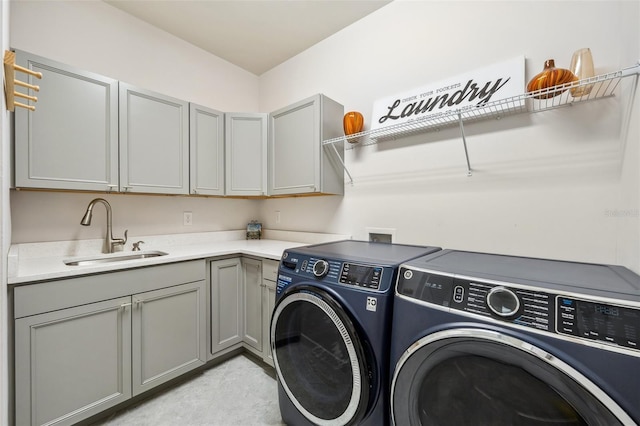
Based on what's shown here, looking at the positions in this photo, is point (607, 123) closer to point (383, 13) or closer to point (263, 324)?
point (383, 13)

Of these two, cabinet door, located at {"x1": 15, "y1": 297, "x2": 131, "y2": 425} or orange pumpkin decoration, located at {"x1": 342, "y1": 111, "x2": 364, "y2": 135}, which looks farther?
orange pumpkin decoration, located at {"x1": 342, "y1": 111, "x2": 364, "y2": 135}

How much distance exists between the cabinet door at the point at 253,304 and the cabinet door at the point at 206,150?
736 mm

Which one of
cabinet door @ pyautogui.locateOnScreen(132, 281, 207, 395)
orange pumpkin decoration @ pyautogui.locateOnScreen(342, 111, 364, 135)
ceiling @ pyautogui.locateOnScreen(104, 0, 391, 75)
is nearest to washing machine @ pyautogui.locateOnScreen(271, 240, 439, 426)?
cabinet door @ pyautogui.locateOnScreen(132, 281, 207, 395)

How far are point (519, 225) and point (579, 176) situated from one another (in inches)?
13.3

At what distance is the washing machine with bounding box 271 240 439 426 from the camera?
104 cm

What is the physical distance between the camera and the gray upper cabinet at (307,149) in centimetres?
206

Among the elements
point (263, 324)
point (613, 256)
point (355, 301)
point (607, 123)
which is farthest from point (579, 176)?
point (263, 324)

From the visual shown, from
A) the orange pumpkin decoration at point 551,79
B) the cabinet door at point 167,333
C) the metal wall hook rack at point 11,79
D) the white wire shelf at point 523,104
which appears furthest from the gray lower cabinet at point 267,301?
the orange pumpkin decoration at point 551,79

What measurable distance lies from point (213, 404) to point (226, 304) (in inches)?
24.8

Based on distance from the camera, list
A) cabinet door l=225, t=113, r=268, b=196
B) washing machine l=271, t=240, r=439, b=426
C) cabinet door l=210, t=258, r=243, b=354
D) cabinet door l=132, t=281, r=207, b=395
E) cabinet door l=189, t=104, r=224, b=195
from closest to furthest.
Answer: washing machine l=271, t=240, r=439, b=426
cabinet door l=132, t=281, r=207, b=395
cabinet door l=210, t=258, r=243, b=354
cabinet door l=189, t=104, r=224, b=195
cabinet door l=225, t=113, r=268, b=196

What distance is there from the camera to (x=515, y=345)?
0.72m

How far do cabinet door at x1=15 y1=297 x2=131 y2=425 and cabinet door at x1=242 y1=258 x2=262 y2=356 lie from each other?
2.54 ft

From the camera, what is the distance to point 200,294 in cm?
189

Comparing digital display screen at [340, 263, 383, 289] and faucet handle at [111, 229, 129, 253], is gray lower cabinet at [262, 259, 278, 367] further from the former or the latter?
faucet handle at [111, 229, 129, 253]
